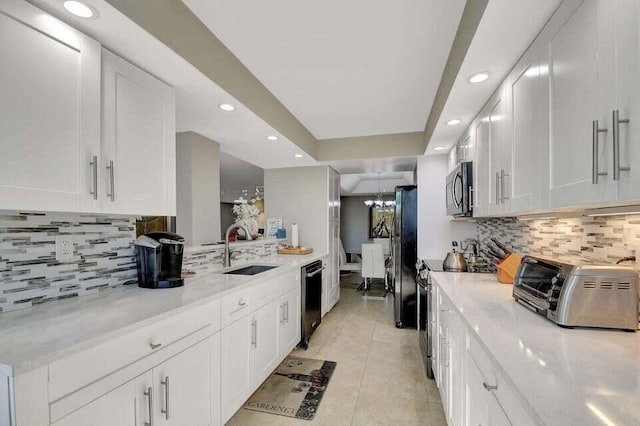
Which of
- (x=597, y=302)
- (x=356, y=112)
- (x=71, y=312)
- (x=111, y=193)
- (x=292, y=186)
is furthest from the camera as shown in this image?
(x=292, y=186)

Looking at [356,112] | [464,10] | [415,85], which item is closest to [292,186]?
[356,112]

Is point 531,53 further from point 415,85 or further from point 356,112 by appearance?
point 356,112

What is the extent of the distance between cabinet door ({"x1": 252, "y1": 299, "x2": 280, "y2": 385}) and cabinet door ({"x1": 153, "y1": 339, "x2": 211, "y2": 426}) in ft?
1.86

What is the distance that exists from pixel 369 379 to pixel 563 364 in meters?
1.93

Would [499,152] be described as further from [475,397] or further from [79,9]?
[79,9]

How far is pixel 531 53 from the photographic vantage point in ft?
4.49

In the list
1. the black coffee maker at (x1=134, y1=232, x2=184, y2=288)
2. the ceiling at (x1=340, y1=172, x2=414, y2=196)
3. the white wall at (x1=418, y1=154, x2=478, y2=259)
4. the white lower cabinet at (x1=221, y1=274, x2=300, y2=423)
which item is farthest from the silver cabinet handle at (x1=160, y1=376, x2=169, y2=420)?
the ceiling at (x1=340, y1=172, x2=414, y2=196)

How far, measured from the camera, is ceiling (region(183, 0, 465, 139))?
5.08 feet

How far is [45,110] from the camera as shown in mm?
1150

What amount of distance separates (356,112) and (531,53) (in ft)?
5.80

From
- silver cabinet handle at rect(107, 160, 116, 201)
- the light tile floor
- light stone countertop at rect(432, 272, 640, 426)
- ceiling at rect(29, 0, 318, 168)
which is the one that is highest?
ceiling at rect(29, 0, 318, 168)

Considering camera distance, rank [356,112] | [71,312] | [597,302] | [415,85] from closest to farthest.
Answer: [597,302] → [71,312] → [415,85] → [356,112]

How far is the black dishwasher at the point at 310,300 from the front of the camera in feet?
10.2

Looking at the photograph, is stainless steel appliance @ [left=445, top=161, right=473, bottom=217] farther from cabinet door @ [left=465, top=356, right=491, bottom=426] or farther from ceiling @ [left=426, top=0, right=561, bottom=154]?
cabinet door @ [left=465, top=356, right=491, bottom=426]
